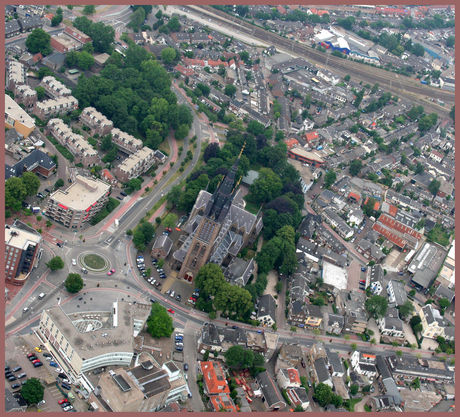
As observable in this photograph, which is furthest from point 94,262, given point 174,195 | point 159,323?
point 174,195

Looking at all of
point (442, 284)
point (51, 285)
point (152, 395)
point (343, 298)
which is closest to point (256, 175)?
point (343, 298)

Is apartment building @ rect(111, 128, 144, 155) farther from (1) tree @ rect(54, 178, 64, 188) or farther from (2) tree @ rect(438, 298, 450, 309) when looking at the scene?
(2) tree @ rect(438, 298, 450, 309)

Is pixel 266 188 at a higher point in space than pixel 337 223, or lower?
higher

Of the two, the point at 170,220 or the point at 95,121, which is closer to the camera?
the point at 170,220

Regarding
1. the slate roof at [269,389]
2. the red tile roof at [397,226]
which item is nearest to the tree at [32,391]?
the slate roof at [269,389]

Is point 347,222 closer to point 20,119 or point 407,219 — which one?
point 407,219

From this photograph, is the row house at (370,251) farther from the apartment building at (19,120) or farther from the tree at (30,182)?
the apartment building at (19,120)

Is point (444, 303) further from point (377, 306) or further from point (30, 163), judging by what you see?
point (30, 163)
